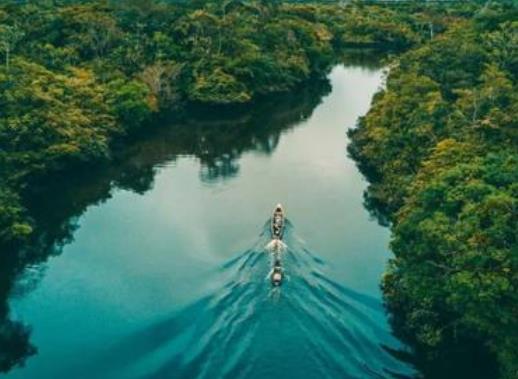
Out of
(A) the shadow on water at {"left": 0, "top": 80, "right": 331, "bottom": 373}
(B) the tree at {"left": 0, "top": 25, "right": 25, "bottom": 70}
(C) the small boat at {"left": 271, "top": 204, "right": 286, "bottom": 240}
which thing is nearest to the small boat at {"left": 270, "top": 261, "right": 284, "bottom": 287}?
(C) the small boat at {"left": 271, "top": 204, "right": 286, "bottom": 240}

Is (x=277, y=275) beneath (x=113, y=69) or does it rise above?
beneath

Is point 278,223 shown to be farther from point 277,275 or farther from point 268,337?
point 268,337

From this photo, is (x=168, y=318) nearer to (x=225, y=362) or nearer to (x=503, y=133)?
(x=225, y=362)

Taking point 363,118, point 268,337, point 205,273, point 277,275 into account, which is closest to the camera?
point 268,337

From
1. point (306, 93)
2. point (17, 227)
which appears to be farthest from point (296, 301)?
point (306, 93)

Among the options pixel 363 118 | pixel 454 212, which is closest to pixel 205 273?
pixel 454 212

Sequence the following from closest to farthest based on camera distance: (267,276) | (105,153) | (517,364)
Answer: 1. (517,364)
2. (267,276)
3. (105,153)

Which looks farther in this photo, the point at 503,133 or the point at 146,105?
the point at 146,105
